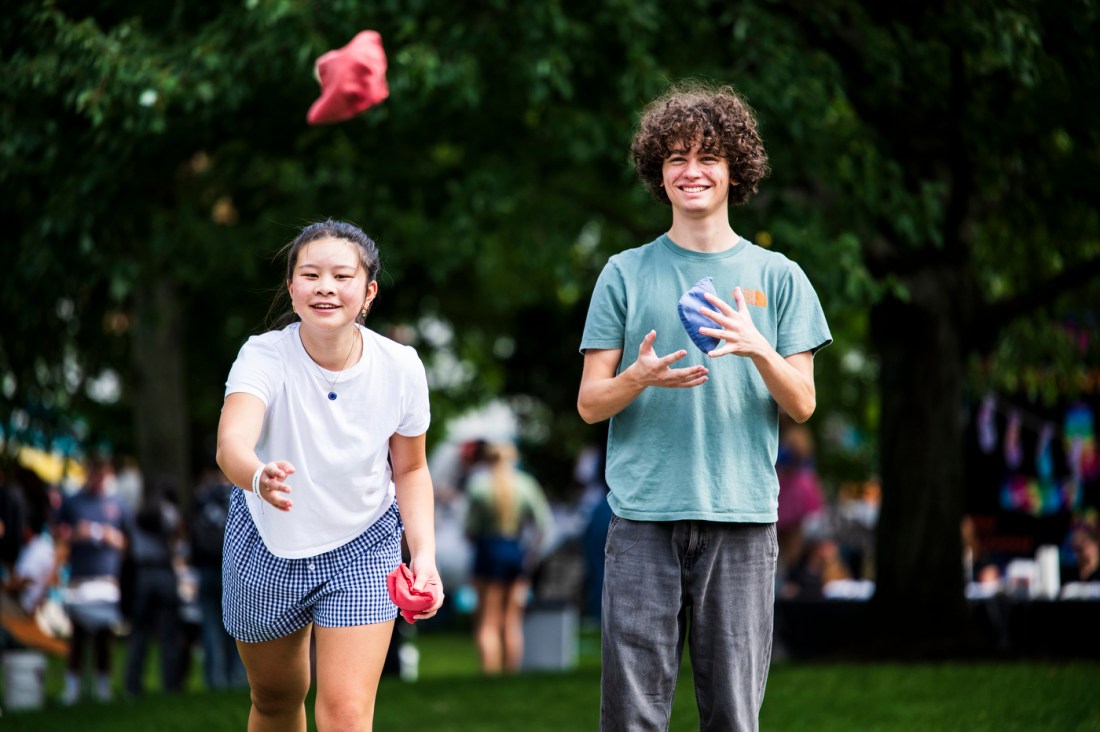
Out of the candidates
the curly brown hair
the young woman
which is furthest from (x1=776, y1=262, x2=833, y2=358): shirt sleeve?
the young woman

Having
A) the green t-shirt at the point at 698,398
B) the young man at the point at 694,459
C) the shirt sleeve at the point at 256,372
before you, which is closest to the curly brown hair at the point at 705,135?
the young man at the point at 694,459

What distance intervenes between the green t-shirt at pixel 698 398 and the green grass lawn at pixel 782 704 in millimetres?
3419

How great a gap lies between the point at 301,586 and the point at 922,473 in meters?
7.79

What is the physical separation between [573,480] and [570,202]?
17692 millimetres

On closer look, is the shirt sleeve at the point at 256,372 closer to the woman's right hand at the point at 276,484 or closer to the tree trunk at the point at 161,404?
the woman's right hand at the point at 276,484

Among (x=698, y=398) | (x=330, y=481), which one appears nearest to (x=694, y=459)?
(x=698, y=398)

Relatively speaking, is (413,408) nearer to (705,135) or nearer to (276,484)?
(276,484)

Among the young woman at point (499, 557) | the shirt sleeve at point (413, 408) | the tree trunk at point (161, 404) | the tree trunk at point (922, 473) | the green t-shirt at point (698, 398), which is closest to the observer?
the green t-shirt at point (698, 398)

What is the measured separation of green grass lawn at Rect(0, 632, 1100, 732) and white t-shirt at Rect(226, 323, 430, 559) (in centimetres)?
394

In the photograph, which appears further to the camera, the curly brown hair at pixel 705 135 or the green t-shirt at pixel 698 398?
the curly brown hair at pixel 705 135

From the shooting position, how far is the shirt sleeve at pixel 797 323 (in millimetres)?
4082

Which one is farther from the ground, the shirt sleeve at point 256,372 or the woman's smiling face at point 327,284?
the woman's smiling face at point 327,284

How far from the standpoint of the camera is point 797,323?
4.09 meters

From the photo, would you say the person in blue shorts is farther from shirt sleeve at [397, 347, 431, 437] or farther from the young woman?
the young woman
